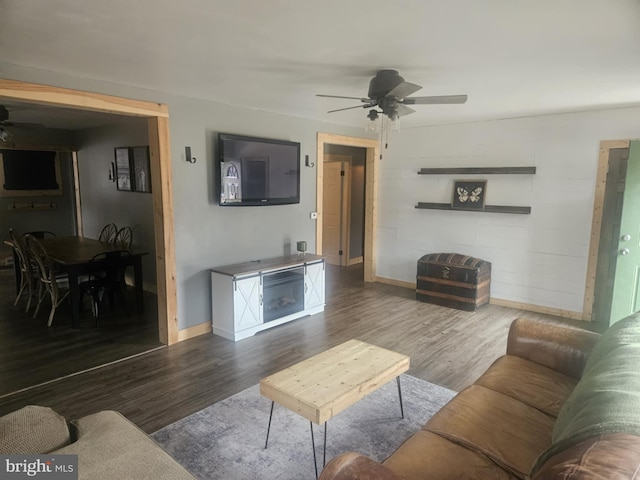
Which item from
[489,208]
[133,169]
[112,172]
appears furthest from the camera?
[112,172]

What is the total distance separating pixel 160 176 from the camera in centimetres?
379

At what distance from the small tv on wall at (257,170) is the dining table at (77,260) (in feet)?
4.82

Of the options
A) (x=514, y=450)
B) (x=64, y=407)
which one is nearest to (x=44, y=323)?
(x=64, y=407)

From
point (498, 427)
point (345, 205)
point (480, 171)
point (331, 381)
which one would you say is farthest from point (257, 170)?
point (498, 427)

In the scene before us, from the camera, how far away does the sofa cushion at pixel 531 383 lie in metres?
2.10

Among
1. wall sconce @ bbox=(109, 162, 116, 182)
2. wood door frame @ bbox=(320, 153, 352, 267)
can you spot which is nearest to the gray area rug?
wall sconce @ bbox=(109, 162, 116, 182)

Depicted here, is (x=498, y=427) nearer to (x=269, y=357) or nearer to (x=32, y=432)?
(x=32, y=432)

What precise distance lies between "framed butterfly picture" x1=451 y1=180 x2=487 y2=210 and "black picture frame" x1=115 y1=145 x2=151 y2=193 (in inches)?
165

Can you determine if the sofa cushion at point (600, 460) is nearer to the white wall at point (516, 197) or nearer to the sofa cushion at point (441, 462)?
the sofa cushion at point (441, 462)

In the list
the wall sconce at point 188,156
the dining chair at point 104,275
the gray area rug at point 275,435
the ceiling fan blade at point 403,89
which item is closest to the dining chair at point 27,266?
the dining chair at point 104,275

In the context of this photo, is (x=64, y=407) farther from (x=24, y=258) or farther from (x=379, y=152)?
(x=379, y=152)

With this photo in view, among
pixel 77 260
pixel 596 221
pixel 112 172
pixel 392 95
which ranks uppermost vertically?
pixel 392 95

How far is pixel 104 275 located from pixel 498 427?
444 cm

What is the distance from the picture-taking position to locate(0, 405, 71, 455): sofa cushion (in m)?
1.22
